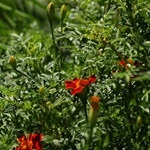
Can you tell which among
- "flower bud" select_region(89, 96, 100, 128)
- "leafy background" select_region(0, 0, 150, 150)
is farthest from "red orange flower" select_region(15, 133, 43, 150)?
"flower bud" select_region(89, 96, 100, 128)

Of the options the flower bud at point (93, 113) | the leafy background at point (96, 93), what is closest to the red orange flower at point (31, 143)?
the leafy background at point (96, 93)

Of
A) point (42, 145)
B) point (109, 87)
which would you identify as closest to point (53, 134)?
point (42, 145)

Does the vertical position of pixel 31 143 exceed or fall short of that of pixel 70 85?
it falls short

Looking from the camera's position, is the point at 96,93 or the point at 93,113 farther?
the point at 96,93

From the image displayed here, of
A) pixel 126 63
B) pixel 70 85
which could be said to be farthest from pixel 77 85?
pixel 126 63

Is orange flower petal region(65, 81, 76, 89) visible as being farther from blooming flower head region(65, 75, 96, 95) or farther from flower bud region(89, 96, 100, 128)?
flower bud region(89, 96, 100, 128)

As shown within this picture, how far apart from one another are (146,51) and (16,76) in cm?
39

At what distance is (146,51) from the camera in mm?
1162

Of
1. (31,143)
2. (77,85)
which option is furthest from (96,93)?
(31,143)

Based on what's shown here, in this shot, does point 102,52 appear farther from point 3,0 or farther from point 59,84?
point 3,0

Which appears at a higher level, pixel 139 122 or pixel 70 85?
pixel 70 85

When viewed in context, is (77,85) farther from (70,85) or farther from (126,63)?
(126,63)

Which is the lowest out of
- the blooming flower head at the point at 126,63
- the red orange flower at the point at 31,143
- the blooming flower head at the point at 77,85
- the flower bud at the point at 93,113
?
the red orange flower at the point at 31,143

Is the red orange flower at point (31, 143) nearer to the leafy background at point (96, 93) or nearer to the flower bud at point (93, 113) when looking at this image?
the leafy background at point (96, 93)
